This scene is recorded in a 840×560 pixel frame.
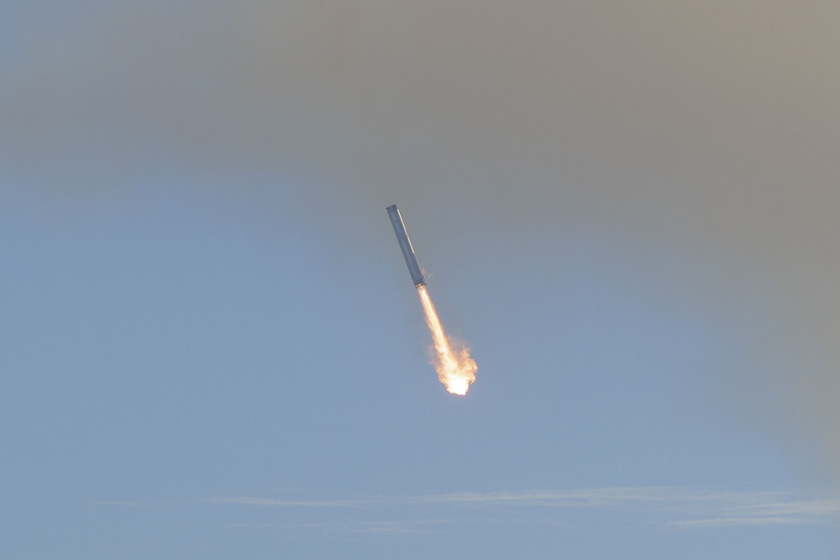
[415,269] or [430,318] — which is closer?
[415,269]

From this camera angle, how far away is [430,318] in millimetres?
105750

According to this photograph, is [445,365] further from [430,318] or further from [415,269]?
[415,269]

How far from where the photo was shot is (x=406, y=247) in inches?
3848

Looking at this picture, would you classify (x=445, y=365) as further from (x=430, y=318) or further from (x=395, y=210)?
(x=395, y=210)

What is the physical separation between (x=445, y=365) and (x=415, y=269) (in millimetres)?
11191

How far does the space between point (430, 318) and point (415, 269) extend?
862 cm

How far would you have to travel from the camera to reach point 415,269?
322ft

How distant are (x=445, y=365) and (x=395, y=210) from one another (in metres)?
14.6

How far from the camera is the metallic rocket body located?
9731 cm

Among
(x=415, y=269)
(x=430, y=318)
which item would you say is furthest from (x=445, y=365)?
(x=415, y=269)

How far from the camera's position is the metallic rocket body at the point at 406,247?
319ft

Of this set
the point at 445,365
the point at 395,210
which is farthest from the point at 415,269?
the point at 445,365

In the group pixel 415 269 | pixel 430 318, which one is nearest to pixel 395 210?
pixel 415 269

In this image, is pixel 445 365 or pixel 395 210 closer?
pixel 395 210
